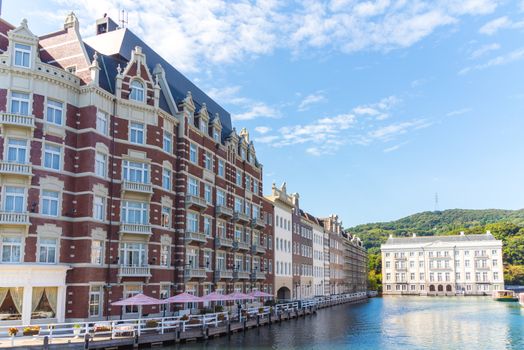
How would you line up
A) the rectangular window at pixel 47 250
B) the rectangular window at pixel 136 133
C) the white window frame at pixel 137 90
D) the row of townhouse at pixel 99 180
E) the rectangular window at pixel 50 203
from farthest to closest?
the white window frame at pixel 137 90, the rectangular window at pixel 136 133, the rectangular window at pixel 50 203, the rectangular window at pixel 47 250, the row of townhouse at pixel 99 180

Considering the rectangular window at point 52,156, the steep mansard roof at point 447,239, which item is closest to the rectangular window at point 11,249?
the rectangular window at point 52,156

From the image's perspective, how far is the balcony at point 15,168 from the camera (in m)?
35.8

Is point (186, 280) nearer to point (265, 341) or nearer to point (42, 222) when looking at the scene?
point (265, 341)

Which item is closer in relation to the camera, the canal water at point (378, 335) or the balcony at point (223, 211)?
the canal water at point (378, 335)

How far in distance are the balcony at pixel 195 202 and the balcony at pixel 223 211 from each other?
387cm

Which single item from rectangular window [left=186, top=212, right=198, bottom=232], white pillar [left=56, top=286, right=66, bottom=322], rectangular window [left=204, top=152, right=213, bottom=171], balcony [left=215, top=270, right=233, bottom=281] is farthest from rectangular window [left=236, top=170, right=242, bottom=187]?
white pillar [left=56, top=286, right=66, bottom=322]

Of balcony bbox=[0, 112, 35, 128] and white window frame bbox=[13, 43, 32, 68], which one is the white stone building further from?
white window frame bbox=[13, 43, 32, 68]

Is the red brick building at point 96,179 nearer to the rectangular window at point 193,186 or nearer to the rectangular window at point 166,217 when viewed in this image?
the rectangular window at point 166,217

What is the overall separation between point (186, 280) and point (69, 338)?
15637 millimetres

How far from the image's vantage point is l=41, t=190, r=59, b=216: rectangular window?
124ft

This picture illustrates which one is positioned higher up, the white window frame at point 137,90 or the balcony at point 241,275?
the white window frame at point 137,90

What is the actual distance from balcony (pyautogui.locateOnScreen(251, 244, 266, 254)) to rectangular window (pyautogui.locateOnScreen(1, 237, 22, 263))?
33768 mm

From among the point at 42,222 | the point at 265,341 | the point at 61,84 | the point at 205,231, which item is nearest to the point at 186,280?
the point at 205,231

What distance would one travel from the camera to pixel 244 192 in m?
65.2
